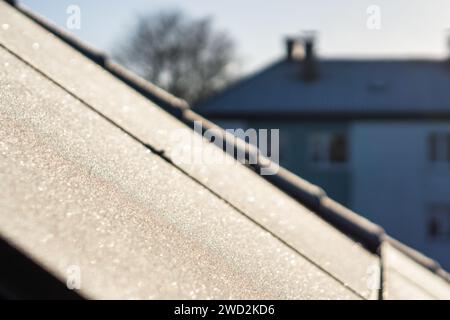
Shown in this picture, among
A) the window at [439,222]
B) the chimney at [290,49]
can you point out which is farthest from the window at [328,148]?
the chimney at [290,49]

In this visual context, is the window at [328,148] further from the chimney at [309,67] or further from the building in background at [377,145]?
the chimney at [309,67]

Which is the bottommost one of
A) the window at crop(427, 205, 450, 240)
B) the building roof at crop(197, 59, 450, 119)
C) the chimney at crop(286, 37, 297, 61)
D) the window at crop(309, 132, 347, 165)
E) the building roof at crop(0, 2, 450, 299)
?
the window at crop(427, 205, 450, 240)

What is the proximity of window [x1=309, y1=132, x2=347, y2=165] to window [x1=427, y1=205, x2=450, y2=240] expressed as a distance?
4.02 meters

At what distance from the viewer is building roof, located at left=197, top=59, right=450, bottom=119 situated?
64.5 feet

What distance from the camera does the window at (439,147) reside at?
62.5 feet

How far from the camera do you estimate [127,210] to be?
1.22 metres

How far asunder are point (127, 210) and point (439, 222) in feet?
65.6

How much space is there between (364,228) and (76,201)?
162cm

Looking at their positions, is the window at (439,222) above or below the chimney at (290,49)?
below

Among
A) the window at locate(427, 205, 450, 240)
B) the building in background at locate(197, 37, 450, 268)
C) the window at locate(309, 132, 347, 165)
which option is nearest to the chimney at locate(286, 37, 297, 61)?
the building in background at locate(197, 37, 450, 268)

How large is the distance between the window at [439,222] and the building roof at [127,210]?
61.1 ft

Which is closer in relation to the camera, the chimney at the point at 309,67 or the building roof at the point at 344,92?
the building roof at the point at 344,92

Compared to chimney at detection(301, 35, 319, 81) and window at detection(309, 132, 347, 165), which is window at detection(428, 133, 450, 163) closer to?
window at detection(309, 132, 347, 165)

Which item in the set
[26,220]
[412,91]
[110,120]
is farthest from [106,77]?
[412,91]
